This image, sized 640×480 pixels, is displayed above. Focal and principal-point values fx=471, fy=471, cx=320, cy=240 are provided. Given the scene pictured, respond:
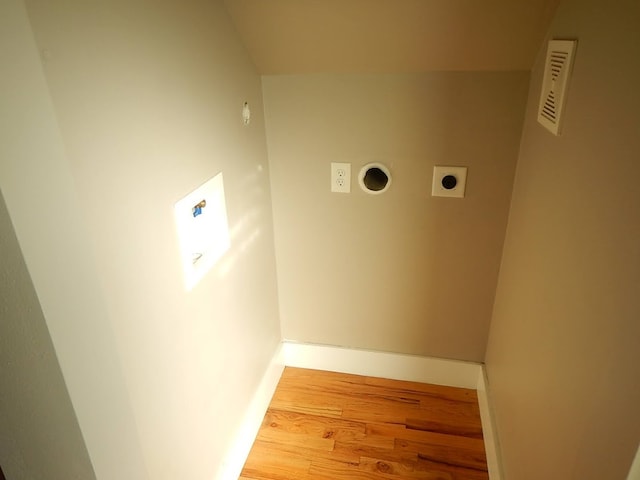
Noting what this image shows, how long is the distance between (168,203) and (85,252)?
33 cm

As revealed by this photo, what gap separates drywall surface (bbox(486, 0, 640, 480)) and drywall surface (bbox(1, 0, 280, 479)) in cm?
A: 93

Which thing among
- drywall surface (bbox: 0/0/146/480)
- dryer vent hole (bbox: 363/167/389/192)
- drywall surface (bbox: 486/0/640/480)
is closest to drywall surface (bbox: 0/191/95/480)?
drywall surface (bbox: 0/0/146/480)

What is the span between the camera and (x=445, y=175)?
1770 mm

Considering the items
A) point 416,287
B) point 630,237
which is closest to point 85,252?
point 630,237

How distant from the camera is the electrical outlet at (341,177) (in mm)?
1844

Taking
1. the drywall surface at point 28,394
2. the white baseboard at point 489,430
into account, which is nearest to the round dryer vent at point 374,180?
the white baseboard at point 489,430

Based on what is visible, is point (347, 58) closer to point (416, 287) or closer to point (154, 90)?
point (154, 90)

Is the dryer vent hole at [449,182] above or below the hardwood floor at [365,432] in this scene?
above

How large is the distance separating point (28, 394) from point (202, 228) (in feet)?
2.03

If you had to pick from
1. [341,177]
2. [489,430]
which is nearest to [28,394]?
[341,177]

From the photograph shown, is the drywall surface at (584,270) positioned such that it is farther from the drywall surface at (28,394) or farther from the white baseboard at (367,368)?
the drywall surface at (28,394)

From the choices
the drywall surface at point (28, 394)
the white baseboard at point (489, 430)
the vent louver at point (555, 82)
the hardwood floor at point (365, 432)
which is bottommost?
the hardwood floor at point (365, 432)

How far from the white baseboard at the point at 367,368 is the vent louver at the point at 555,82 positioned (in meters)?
1.20

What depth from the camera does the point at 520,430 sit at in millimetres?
1459
